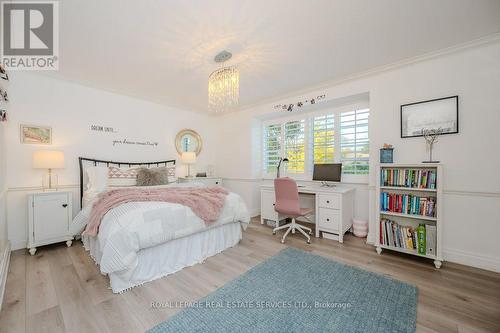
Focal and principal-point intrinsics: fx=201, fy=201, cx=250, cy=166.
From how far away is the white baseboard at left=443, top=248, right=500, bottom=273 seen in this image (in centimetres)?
218

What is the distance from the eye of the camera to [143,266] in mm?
2010

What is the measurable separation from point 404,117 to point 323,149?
4.24 ft

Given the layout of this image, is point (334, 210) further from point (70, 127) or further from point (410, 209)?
point (70, 127)

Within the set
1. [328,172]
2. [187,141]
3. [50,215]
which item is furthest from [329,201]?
[50,215]

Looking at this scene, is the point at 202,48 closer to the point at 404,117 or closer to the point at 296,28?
the point at 296,28

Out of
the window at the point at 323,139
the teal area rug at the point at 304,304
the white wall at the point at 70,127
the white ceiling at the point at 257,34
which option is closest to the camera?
the teal area rug at the point at 304,304

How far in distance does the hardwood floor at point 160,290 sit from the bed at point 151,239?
0.12 m

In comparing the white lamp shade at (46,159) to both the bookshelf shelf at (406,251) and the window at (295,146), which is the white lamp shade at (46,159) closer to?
the window at (295,146)

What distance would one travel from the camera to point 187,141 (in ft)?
15.7

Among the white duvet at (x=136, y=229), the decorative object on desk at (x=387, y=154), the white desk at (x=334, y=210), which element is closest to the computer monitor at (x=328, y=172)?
the white desk at (x=334, y=210)

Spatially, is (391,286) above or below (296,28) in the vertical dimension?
below

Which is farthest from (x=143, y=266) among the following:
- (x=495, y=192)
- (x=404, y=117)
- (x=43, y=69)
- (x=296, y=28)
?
(x=495, y=192)

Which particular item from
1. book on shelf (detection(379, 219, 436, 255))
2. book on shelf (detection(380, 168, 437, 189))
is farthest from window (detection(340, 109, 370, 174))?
book on shelf (detection(379, 219, 436, 255))

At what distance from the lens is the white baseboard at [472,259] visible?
7.15 ft
